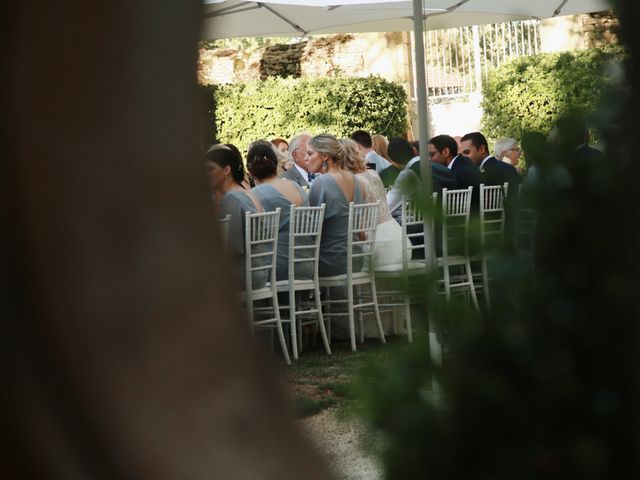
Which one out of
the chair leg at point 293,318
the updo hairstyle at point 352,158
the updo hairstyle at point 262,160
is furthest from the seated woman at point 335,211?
the chair leg at point 293,318

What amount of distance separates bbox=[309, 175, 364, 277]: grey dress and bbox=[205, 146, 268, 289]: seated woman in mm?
685

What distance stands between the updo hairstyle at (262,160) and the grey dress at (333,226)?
377 mm

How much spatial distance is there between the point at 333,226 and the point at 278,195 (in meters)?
0.58

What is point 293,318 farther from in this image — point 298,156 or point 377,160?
point 377,160

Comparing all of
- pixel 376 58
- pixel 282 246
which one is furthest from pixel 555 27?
pixel 282 246

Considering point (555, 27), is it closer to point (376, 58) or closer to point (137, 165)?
point (376, 58)

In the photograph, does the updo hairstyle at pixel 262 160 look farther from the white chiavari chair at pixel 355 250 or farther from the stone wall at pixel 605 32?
the stone wall at pixel 605 32

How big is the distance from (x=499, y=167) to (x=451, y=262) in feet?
0.73

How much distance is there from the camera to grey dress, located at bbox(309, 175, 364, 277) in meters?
7.58

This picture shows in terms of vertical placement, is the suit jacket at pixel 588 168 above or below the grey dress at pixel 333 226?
above

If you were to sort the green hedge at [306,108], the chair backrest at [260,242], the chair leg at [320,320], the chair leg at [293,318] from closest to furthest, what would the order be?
the chair backrest at [260,242], the chair leg at [293,318], the chair leg at [320,320], the green hedge at [306,108]

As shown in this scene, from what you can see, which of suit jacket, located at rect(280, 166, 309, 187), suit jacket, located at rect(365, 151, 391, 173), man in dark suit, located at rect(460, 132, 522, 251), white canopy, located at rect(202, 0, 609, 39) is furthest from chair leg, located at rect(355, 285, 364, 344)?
man in dark suit, located at rect(460, 132, 522, 251)

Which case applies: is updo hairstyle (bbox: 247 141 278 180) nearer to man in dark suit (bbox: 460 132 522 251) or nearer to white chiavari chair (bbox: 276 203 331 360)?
white chiavari chair (bbox: 276 203 331 360)

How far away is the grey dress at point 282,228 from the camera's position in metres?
7.25
